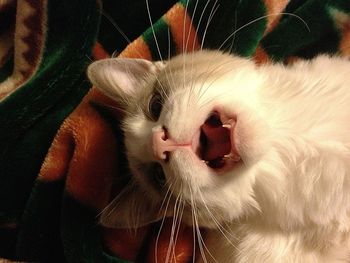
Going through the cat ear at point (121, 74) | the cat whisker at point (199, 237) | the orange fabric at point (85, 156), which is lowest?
the cat whisker at point (199, 237)

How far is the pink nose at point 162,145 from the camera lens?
0.83m

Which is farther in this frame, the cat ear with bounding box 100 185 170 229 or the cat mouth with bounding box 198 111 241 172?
the cat ear with bounding box 100 185 170 229

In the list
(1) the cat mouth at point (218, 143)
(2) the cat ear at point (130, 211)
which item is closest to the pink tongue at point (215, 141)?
(1) the cat mouth at point (218, 143)

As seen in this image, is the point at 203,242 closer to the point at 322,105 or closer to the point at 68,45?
the point at 322,105

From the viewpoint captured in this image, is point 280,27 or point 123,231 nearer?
point 123,231

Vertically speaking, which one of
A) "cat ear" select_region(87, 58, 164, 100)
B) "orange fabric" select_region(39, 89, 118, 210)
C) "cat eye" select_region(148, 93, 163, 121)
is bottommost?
"orange fabric" select_region(39, 89, 118, 210)

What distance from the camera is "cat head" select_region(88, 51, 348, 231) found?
2.69 feet

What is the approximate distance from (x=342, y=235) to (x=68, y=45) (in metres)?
0.86

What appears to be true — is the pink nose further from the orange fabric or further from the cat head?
the orange fabric

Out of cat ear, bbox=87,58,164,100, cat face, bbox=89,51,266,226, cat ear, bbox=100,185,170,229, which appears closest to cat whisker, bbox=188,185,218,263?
cat face, bbox=89,51,266,226

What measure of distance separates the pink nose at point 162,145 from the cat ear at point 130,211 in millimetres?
271

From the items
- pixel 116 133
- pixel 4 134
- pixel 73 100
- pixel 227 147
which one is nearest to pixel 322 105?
pixel 227 147

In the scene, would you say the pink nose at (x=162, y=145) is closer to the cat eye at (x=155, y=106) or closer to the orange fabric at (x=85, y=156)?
the cat eye at (x=155, y=106)

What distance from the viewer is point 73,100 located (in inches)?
48.3
